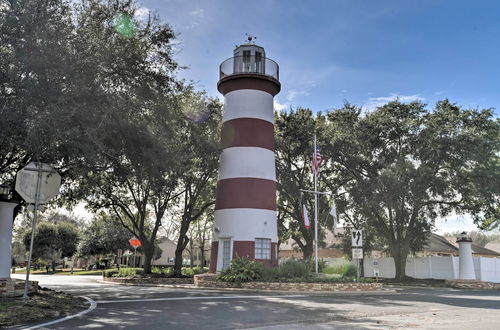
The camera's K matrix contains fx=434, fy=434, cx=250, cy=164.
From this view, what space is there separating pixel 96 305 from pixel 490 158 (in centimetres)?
2522

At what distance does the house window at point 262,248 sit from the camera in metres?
23.6

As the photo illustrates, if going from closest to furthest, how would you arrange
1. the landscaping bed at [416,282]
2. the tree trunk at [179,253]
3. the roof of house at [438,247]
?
the tree trunk at [179,253] < the landscaping bed at [416,282] < the roof of house at [438,247]

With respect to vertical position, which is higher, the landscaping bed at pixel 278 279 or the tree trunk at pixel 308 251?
the tree trunk at pixel 308 251

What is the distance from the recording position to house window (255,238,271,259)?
23562 mm

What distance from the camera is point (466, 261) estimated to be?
29.9 metres

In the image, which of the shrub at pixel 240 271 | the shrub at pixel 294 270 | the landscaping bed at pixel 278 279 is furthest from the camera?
the shrub at pixel 294 270

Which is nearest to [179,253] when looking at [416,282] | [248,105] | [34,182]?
[248,105]

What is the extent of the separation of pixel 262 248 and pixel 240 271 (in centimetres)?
269

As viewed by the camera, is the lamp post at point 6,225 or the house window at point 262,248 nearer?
the lamp post at point 6,225

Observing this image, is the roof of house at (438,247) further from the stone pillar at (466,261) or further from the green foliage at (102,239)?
the green foliage at (102,239)

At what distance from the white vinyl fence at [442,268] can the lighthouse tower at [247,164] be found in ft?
40.5

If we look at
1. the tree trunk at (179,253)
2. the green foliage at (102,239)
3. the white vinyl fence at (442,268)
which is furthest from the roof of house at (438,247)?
the green foliage at (102,239)

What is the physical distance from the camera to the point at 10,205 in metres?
14.6

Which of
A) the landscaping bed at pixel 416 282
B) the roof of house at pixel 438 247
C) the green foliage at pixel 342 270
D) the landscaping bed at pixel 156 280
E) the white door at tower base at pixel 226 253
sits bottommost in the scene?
the landscaping bed at pixel 156 280
